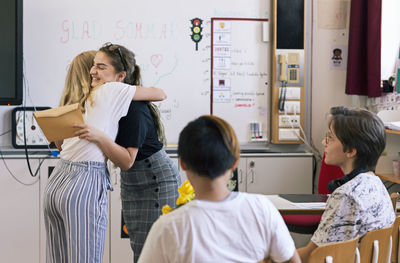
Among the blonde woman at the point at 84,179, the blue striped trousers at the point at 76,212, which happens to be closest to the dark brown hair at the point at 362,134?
the blonde woman at the point at 84,179

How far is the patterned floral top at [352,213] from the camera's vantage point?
171 cm

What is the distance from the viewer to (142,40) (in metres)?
3.82

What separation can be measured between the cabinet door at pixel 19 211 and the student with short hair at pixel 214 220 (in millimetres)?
2600

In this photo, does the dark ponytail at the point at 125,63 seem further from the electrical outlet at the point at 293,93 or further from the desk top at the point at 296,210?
the electrical outlet at the point at 293,93

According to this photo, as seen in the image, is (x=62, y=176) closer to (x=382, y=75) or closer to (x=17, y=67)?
(x=17, y=67)

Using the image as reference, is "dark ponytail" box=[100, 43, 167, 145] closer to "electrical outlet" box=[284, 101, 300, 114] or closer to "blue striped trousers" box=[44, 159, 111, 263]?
"blue striped trousers" box=[44, 159, 111, 263]

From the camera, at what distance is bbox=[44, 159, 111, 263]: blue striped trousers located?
188cm

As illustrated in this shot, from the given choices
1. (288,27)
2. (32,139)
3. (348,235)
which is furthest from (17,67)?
(348,235)

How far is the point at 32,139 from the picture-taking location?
3.71 m

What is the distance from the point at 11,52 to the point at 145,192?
183 cm

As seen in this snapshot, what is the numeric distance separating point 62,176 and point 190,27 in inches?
87.0

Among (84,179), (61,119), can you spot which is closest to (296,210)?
(84,179)

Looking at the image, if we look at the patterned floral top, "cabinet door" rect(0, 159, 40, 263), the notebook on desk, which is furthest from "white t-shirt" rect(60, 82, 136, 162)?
"cabinet door" rect(0, 159, 40, 263)

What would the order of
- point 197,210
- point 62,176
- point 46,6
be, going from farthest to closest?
1. point 46,6
2. point 62,176
3. point 197,210
